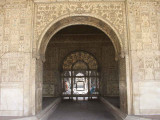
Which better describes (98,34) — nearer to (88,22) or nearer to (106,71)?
(106,71)

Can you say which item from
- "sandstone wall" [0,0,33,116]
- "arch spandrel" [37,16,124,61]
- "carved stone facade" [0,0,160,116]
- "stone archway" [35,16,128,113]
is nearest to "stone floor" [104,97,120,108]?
"stone archway" [35,16,128,113]

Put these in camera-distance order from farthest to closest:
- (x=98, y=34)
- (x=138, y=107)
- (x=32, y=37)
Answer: (x=98, y=34) < (x=32, y=37) < (x=138, y=107)

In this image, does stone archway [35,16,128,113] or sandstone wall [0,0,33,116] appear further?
stone archway [35,16,128,113]

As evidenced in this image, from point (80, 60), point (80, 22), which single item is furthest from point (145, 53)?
point (80, 60)

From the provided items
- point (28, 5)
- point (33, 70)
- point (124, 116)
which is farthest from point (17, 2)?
point (124, 116)

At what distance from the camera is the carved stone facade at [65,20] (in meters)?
4.40

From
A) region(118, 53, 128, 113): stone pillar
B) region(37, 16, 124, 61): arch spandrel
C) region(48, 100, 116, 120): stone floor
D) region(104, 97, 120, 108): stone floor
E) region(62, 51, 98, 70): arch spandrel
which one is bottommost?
region(48, 100, 116, 120): stone floor

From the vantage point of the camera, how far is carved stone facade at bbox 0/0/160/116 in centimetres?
440

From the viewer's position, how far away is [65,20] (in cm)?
496

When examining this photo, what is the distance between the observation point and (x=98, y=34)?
29.6ft

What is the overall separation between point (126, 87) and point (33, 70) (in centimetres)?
280

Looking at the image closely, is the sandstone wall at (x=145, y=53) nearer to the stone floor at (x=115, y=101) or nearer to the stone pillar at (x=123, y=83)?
the stone pillar at (x=123, y=83)

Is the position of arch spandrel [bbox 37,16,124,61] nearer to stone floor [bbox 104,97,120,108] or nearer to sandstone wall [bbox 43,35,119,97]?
stone floor [bbox 104,97,120,108]

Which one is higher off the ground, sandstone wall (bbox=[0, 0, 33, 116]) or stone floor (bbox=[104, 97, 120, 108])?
sandstone wall (bbox=[0, 0, 33, 116])
